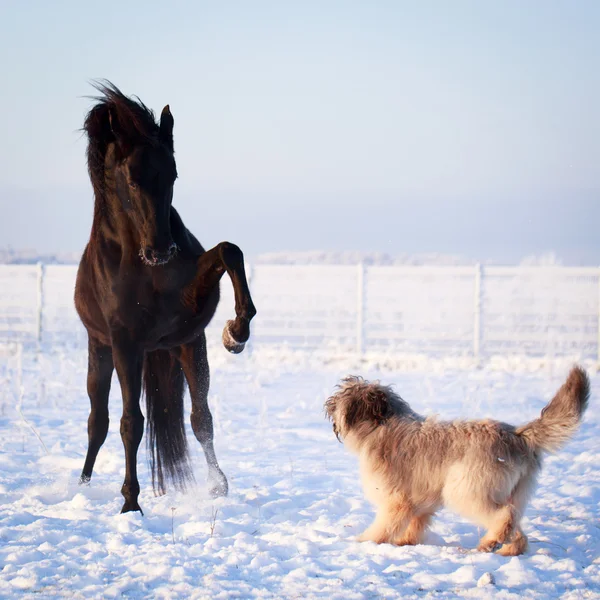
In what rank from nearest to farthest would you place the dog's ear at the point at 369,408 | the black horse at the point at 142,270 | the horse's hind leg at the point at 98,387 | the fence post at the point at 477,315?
the dog's ear at the point at 369,408 < the black horse at the point at 142,270 < the horse's hind leg at the point at 98,387 < the fence post at the point at 477,315

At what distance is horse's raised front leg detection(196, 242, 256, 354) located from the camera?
5.18m

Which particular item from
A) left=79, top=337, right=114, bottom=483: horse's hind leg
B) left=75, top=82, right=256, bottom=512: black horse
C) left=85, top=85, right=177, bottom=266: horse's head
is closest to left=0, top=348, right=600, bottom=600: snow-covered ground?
left=79, top=337, right=114, bottom=483: horse's hind leg

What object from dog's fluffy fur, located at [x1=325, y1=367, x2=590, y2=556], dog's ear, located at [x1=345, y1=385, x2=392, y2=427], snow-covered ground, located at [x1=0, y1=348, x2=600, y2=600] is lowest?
snow-covered ground, located at [x1=0, y1=348, x2=600, y2=600]

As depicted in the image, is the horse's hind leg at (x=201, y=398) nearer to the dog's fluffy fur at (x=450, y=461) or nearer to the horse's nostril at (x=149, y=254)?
the horse's nostril at (x=149, y=254)

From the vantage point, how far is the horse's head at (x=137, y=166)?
495 centimetres

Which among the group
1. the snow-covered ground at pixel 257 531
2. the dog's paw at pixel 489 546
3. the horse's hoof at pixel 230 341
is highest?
the horse's hoof at pixel 230 341

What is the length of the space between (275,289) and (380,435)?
92.7 ft

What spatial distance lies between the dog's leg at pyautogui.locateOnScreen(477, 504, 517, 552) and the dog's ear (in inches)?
36.9

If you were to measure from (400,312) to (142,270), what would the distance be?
845 inches

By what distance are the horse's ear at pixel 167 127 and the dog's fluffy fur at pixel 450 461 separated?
216 centimetres

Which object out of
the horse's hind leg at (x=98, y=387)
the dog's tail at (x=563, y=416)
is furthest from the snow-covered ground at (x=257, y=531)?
the dog's tail at (x=563, y=416)

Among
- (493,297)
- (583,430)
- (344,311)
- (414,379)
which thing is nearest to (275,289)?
(344,311)

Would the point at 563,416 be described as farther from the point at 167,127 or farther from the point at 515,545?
the point at 167,127

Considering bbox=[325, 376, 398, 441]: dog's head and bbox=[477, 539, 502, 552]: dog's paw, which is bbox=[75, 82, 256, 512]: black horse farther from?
bbox=[477, 539, 502, 552]: dog's paw
